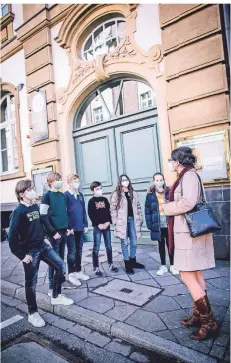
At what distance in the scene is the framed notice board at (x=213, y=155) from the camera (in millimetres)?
4863

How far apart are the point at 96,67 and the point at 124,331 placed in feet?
19.7

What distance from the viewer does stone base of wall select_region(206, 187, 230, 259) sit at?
484cm

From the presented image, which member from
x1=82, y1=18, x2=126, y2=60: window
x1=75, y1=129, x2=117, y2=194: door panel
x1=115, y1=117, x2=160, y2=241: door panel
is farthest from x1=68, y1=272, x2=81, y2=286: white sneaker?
x1=82, y1=18, x2=126, y2=60: window

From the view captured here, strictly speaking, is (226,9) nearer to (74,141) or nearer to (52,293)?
(52,293)

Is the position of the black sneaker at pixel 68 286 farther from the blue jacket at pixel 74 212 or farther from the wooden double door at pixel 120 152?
the wooden double door at pixel 120 152

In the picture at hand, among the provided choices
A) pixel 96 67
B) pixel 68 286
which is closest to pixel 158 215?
pixel 68 286

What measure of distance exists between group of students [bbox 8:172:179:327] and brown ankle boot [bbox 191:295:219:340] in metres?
1.44

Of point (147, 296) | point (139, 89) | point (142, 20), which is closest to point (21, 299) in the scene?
point (147, 296)

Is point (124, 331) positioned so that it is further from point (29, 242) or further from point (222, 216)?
point (222, 216)

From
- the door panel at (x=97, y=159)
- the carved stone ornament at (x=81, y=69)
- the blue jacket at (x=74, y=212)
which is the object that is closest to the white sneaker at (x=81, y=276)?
the blue jacket at (x=74, y=212)

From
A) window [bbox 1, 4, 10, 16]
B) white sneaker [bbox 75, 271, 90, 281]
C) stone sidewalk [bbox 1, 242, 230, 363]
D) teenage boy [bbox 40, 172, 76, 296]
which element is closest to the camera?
stone sidewalk [bbox 1, 242, 230, 363]

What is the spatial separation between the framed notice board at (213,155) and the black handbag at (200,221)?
2.52 m

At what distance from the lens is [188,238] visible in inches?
104

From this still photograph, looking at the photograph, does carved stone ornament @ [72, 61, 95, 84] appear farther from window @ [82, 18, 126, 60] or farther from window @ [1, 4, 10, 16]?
window @ [1, 4, 10, 16]
